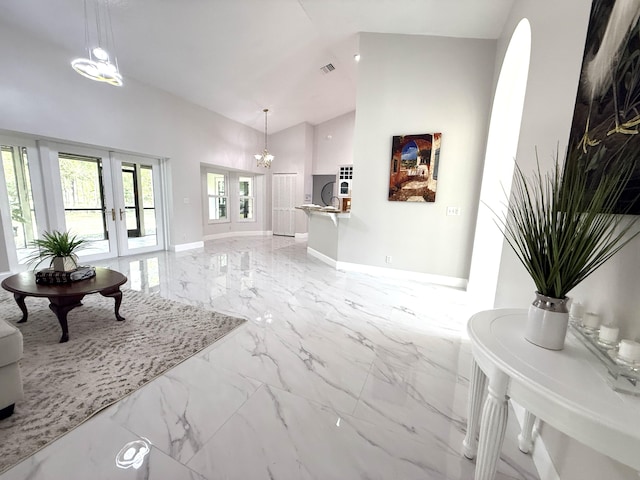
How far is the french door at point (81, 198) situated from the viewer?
153 inches

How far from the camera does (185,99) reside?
583 centimetres

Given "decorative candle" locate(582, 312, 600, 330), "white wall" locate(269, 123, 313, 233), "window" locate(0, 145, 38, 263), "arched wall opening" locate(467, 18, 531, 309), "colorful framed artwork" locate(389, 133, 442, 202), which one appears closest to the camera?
"decorative candle" locate(582, 312, 600, 330)

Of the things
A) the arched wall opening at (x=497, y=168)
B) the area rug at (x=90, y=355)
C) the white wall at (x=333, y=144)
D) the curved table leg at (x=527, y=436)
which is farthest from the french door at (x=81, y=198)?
the arched wall opening at (x=497, y=168)

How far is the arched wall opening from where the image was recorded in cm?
299

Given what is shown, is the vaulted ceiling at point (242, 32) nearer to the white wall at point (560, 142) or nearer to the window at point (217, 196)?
the white wall at point (560, 142)

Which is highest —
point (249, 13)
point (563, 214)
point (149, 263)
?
point (249, 13)

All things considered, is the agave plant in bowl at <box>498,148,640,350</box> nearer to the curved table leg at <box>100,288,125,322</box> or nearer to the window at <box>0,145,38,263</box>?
the curved table leg at <box>100,288,125,322</box>

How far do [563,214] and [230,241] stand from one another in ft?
24.8

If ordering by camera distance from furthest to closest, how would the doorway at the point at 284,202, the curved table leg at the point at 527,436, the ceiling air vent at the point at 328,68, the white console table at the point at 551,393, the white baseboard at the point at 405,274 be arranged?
the doorway at the point at 284,202 → the ceiling air vent at the point at 328,68 → the white baseboard at the point at 405,274 → the curved table leg at the point at 527,436 → the white console table at the point at 551,393

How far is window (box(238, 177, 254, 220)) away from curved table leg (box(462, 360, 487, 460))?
27.1ft

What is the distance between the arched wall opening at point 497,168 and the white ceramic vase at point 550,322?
7.38ft

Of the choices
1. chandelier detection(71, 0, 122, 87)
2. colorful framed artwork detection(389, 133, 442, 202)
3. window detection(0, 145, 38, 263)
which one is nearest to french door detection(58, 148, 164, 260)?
window detection(0, 145, 38, 263)

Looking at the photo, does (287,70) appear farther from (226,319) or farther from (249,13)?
(226,319)

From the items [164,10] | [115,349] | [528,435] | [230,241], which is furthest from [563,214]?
[230,241]
